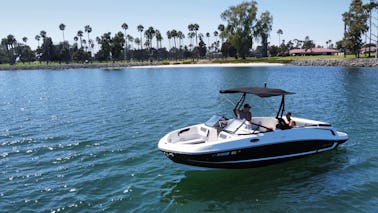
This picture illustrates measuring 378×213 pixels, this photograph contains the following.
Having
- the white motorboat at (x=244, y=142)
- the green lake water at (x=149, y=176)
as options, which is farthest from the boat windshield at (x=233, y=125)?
the green lake water at (x=149, y=176)

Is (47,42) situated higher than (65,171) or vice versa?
(47,42)

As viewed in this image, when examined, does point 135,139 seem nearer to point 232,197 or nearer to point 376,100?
point 232,197

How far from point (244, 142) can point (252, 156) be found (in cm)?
77

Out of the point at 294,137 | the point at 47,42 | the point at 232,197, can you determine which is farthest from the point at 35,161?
the point at 47,42

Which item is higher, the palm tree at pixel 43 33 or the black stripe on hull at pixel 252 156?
the palm tree at pixel 43 33

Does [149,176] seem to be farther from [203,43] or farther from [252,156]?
[203,43]

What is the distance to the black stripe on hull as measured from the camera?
11898mm

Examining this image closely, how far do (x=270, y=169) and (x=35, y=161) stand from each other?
1027 cm

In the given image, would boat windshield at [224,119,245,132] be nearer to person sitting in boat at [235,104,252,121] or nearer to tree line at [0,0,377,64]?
person sitting in boat at [235,104,252,121]

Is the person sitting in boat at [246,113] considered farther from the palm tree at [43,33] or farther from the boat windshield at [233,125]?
the palm tree at [43,33]

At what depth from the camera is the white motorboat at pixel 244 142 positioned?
1185 cm

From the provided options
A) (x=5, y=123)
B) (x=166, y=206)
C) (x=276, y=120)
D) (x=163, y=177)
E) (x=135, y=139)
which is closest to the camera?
(x=166, y=206)

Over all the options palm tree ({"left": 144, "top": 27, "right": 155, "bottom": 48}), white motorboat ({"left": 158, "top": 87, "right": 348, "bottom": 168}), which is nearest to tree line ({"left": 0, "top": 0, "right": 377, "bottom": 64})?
palm tree ({"left": 144, "top": 27, "right": 155, "bottom": 48})

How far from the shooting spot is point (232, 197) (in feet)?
36.3
